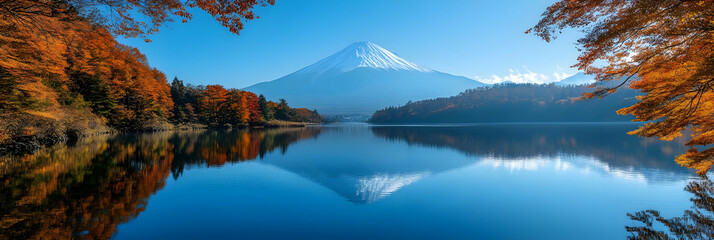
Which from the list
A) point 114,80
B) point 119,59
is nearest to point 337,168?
point 114,80

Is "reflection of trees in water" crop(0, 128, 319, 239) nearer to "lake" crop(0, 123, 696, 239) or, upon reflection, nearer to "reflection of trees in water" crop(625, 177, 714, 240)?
"lake" crop(0, 123, 696, 239)

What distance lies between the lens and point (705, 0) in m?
3.49

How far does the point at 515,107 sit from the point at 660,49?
95.9 m

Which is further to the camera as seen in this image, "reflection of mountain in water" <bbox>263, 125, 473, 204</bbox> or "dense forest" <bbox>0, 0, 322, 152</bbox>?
"reflection of mountain in water" <bbox>263, 125, 473, 204</bbox>

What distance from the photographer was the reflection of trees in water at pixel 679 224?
13.6 ft

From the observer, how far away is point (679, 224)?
4.60 meters

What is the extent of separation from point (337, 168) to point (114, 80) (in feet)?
70.1

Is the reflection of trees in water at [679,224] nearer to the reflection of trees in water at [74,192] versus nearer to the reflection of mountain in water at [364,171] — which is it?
the reflection of mountain in water at [364,171]

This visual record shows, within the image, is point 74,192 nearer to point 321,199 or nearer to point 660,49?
point 321,199

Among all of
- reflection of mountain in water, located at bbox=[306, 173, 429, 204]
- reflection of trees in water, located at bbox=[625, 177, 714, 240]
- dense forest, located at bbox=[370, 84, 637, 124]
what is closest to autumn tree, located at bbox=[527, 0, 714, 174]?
reflection of trees in water, located at bbox=[625, 177, 714, 240]

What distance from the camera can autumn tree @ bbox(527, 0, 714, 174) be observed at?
12.3 ft

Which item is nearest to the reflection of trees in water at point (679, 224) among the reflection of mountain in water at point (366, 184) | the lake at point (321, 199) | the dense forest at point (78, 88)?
the lake at point (321, 199)

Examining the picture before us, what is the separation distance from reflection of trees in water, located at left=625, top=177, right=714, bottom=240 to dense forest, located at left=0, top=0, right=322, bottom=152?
9.03 meters

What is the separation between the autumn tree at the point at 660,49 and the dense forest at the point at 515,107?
90.1m
